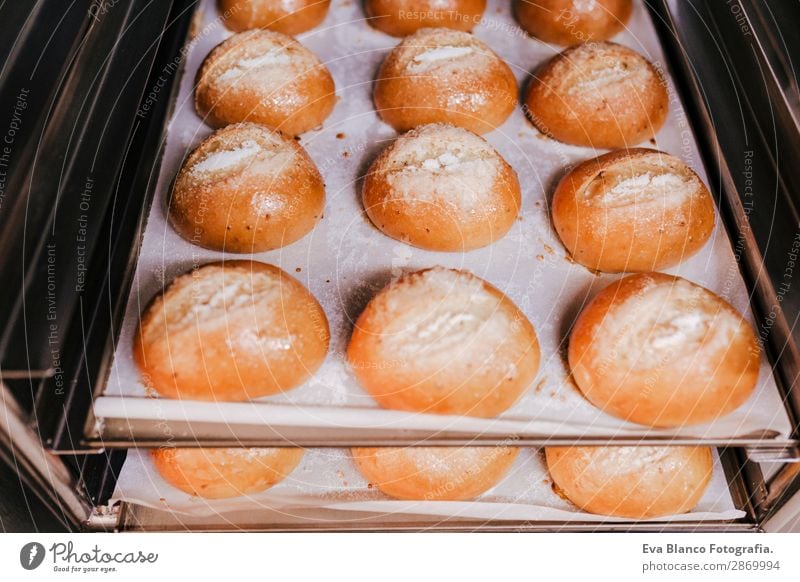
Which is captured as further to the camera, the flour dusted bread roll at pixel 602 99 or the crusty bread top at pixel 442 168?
the flour dusted bread roll at pixel 602 99

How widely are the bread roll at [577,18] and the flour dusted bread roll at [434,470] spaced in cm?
114

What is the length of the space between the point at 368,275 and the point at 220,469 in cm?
49

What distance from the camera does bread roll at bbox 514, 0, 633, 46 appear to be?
169cm

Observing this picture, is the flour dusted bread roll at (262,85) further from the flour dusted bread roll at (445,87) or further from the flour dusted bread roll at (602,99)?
the flour dusted bread roll at (602,99)

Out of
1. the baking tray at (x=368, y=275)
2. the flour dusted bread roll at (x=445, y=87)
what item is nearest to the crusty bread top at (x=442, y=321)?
the baking tray at (x=368, y=275)

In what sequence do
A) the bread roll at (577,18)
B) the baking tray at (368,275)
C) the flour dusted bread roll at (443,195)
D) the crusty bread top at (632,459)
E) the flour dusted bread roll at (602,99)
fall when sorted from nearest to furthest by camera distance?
the baking tray at (368,275), the crusty bread top at (632,459), the flour dusted bread roll at (443,195), the flour dusted bread roll at (602,99), the bread roll at (577,18)

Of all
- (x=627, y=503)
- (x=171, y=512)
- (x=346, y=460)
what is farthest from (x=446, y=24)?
(x=171, y=512)

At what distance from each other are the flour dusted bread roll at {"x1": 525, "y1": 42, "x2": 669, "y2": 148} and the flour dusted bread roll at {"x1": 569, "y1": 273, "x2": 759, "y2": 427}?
505 millimetres

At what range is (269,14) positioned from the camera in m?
1.71

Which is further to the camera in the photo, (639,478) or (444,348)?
(639,478)

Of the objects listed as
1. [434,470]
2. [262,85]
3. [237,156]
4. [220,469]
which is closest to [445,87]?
[262,85]

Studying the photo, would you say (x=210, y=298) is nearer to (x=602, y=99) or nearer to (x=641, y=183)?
(x=641, y=183)

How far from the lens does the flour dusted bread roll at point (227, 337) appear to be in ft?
3.57

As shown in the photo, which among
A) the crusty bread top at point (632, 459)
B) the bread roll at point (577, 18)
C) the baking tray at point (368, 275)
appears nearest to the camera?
the baking tray at point (368, 275)
